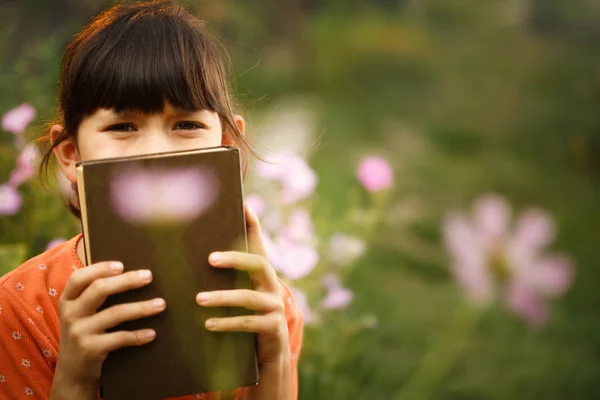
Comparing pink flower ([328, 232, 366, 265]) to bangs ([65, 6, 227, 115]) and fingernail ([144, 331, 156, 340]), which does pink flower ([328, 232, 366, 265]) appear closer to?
bangs ([65, 6, 227, 115])

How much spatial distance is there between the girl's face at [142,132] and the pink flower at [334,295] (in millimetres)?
670

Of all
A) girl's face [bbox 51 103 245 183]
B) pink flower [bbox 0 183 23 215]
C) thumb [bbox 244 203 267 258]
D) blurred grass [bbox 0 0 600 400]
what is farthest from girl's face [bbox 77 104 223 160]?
pink flower [bbox 0 183 23 215]

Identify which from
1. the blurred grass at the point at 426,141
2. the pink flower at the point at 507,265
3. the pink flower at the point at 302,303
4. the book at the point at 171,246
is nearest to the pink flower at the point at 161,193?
the book at the point at 171,246

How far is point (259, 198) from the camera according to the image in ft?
6.45

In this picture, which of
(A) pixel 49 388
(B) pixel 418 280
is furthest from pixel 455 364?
(A) pixel 49 388

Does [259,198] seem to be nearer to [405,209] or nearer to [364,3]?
[405,209]

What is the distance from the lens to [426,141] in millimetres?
3988

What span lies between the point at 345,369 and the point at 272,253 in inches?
15.8

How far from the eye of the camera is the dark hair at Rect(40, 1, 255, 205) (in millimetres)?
1190

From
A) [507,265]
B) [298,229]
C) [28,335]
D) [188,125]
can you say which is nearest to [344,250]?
[298,229]

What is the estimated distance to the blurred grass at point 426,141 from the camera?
7.03 feet

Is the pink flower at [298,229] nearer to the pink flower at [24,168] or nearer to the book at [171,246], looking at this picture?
the pink flower at [24,168]

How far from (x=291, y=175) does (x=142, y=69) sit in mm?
751

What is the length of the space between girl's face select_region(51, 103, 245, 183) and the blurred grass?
0.46 metres
